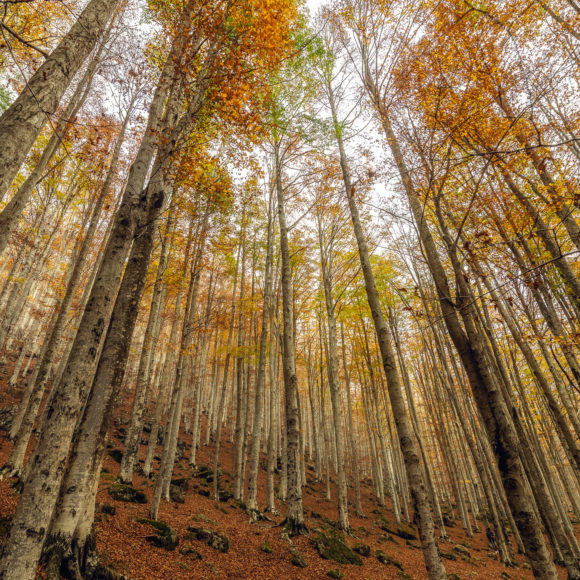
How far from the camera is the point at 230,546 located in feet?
19.6

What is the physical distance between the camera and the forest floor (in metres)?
4.44

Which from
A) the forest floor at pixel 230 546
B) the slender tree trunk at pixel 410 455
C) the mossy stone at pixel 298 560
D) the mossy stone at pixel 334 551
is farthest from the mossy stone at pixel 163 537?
the slender tree trunk at pixel 410 455

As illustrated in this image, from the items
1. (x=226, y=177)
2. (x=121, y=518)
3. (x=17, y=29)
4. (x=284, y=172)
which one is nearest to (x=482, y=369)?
(x=121, y=518)

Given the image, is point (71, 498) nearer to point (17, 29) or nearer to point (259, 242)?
point (259, 242)

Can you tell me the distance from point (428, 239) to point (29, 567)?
601 centimetres

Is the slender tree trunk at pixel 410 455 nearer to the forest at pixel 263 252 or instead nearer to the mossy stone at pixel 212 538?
the forest at pixel 263 252

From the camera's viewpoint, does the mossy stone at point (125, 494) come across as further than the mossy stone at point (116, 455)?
No

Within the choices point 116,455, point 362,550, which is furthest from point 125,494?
point 362,550

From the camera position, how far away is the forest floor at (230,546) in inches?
175

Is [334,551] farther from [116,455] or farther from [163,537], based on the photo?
[116,455]

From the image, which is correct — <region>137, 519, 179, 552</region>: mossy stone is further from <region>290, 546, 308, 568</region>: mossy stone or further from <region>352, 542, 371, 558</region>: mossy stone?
<region>352, 542, 371, 558</region>: mossy stone

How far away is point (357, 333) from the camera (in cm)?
1706

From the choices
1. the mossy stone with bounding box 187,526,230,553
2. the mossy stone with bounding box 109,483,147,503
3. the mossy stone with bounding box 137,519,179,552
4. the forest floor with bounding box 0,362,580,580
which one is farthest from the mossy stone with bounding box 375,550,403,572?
the mossy stone with bounding box 109,483,147,503

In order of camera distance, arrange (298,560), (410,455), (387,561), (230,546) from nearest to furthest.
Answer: (410,455) < (298,560) < (230,546) < (387,561)
